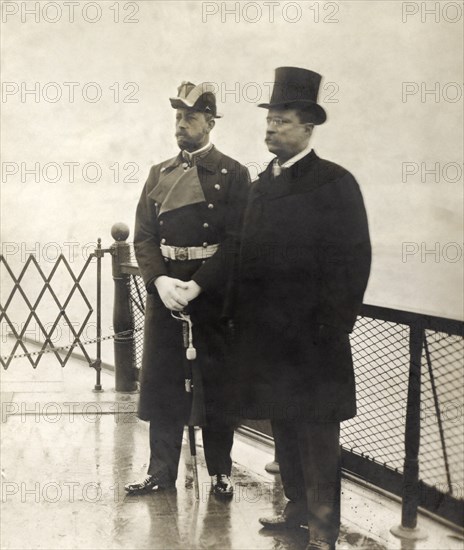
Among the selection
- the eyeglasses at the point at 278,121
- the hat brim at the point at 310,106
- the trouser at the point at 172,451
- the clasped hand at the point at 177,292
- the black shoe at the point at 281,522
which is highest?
the hat brim at the point at 310,106

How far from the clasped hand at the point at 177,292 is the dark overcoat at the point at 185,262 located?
3 centimetres

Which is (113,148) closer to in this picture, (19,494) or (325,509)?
(19,494)

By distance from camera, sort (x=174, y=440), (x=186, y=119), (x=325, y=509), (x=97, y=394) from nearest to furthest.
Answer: (x=325, y=509), (x=186, y=119), (x=174, y=440), (x=97, y=394)

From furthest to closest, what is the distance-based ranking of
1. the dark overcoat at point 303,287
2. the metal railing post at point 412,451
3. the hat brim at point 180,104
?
the hat brim at point 180,104, the metal railing post at point 412,451, the dark overcoat at point 303,287

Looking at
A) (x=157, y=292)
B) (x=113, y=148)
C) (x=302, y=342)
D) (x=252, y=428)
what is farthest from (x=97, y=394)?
(x=302, y=342)

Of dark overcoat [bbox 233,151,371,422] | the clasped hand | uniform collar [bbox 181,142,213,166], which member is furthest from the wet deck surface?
uniform collar [bbox 181,142,213,166]

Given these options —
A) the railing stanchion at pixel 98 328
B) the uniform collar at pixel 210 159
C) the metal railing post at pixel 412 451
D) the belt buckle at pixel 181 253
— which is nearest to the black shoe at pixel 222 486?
the metal railing post at pixel 412 451

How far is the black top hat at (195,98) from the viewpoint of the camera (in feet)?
8.27

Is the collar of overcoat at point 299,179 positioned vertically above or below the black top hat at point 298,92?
below

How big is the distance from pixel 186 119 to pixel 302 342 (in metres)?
0.95

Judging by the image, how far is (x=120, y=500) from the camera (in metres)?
2.65

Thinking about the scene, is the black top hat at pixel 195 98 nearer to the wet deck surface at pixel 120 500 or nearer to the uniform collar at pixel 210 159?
the uniform collar at pixel 210 159

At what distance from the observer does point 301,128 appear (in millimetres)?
2289

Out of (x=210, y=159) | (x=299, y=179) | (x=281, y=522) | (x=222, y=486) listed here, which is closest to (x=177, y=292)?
(x=210, y=159)
